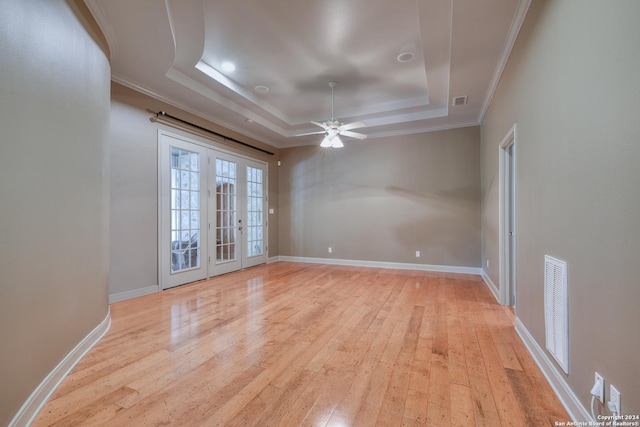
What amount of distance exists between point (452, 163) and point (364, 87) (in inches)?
95.2

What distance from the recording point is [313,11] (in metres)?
2.77

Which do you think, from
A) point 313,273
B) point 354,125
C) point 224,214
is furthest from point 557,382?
point 224,214

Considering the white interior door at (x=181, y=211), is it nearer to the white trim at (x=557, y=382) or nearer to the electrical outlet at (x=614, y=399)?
the white trim at (x=557, y=382)

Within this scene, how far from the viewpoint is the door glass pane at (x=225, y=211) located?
5.32 meters

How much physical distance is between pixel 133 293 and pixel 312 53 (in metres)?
3.99

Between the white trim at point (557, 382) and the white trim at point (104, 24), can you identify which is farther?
the white trim at point (104, 24)

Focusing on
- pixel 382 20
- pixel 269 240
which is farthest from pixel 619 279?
pixel 269 240

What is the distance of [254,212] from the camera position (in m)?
6.41

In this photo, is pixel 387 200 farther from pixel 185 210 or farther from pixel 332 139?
pixel 185 210

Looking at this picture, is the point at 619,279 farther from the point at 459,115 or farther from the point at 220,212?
the point at 220,212

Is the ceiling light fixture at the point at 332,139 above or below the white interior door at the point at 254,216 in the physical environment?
above

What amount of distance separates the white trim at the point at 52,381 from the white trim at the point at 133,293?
1146 mm

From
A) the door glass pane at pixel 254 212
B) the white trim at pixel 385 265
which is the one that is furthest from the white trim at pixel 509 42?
the door glass pane at pixel 254 212

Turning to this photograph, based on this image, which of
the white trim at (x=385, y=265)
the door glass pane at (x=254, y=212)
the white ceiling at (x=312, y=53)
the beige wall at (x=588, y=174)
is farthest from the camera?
the door glass pane at (x=254, y=212)
